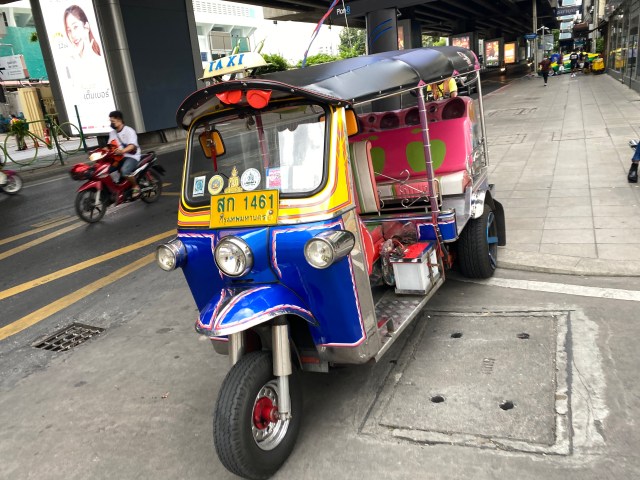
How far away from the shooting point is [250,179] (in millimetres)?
3416

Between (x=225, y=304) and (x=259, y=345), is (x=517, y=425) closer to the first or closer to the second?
(x=259, y=345)

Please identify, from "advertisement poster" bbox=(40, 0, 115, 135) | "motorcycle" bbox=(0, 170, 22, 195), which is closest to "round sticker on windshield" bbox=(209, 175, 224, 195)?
"motorcycle" bbox=(0, 170, 22, 195)

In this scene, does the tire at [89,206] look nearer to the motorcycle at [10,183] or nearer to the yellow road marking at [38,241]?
the yellow road marking at [38,241]

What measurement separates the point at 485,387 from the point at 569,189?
5.64m

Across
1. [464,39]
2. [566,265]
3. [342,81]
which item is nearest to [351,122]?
[342,81]

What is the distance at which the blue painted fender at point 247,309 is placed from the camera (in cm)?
279

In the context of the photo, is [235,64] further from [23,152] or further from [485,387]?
[23,152]

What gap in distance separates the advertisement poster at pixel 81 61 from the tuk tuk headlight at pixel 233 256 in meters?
17.8

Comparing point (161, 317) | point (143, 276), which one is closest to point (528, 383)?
point (161, 317)

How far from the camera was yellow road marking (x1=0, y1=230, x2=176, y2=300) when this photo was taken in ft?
20.5

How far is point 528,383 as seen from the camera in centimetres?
351

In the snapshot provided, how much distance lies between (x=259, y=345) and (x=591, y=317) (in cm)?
279

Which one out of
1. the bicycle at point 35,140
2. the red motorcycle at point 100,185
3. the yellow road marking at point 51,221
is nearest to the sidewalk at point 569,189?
the red motorcycle at point 100,185

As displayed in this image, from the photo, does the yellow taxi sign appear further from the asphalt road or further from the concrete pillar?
the concrete pillar
